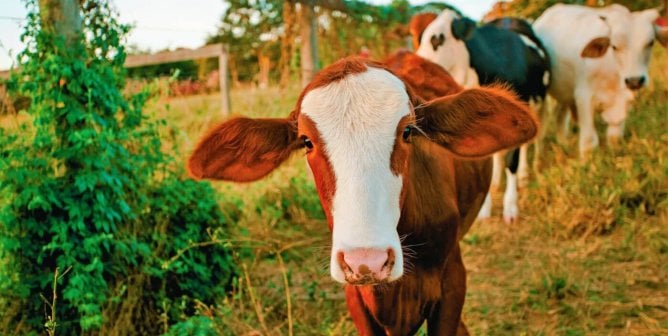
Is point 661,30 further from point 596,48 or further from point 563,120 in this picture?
point 563,120

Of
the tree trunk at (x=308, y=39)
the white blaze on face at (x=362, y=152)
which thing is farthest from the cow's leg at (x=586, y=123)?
the white blaze on face at (x=362, y=152)

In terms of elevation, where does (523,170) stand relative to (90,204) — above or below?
below

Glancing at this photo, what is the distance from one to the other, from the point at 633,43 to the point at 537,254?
2.82 meters

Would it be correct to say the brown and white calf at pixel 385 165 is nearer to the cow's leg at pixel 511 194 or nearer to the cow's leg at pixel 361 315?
the cow's leg at pixel 361 315

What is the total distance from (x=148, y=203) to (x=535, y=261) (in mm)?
2919

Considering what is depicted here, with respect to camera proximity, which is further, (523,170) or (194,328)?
(523,170)

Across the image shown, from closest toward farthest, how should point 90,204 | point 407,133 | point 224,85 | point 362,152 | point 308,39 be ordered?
point 362,152 → point 407,133 → point 90,204 → point 308,39 → point 224,85

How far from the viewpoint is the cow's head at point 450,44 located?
5.83m

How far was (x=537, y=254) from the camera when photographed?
16.8ft

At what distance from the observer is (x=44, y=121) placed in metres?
3.62

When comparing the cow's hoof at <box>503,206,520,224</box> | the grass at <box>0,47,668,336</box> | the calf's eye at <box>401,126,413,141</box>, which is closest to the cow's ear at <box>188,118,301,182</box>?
the calf's eye at <box>401,126,413,141</box>

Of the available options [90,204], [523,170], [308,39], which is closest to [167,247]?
[90,204]

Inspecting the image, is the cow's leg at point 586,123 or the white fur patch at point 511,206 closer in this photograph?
the white fur patch at point 511,206

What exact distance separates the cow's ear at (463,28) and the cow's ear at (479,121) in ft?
11.0
